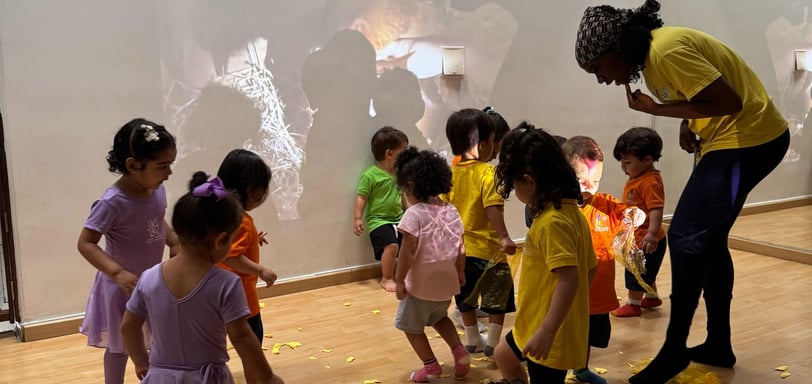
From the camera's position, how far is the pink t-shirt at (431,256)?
2844 millimetres

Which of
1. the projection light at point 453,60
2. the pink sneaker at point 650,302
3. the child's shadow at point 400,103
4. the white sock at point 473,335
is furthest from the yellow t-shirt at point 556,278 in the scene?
the projection light at point 453,60

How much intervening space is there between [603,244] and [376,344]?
120cm

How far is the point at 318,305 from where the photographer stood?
4098mm

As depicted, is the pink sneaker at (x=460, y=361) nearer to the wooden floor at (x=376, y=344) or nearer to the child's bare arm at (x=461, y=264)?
the wooden floor at (x=376, y=344)

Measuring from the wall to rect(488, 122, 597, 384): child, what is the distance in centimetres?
224

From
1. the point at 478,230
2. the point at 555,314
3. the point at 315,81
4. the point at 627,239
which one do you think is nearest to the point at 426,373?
the point at 478,230

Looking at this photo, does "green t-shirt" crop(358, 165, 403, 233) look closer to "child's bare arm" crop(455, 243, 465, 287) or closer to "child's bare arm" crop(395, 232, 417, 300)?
"child's bare arm" crop(455, 243, 465, 287)

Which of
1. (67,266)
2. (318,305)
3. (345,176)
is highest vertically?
(345,176)

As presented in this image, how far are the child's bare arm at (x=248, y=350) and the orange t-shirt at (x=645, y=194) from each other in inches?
94.4

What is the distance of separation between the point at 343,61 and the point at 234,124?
2.54ft

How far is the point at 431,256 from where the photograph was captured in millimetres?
2861

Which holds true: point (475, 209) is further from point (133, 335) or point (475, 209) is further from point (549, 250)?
point (133, 335)

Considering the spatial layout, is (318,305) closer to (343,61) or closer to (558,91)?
(343,61)

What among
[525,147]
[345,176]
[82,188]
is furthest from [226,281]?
[345,176]
